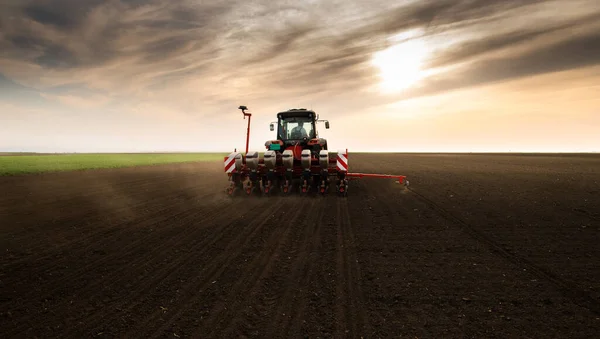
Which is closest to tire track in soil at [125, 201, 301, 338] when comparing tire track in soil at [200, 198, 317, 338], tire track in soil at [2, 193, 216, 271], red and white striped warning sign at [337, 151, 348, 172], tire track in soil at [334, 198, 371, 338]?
tire track in soil at [200, 198, 317, 338]

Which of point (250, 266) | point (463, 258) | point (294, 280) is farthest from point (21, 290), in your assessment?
point (463, 258)

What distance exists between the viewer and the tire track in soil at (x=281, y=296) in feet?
10.3

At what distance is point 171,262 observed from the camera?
16.3ft

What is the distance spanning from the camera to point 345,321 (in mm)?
3232

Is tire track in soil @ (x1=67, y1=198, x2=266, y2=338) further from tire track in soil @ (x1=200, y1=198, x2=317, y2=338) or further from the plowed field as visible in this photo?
tire track in soil @ (x1=200, y1=198, x2=317, y2=338)

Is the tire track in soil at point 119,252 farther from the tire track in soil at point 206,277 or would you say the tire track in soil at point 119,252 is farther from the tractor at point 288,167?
the tractor at point 288,167

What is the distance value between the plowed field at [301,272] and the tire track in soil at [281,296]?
0.02 metres

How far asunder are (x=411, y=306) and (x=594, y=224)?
7152 mm

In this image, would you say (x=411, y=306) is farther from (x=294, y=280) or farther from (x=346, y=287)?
(x=294, y=280)

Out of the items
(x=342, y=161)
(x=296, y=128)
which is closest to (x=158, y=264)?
(x=342, y=161)

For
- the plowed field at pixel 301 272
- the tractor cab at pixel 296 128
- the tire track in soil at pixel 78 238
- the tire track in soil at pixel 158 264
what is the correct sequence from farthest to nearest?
1. the tractor cab at pixel 296 128
2. the tire track in soil at pixel 78 238
3. the tire track in soil at pixel 158 264
4. the plowed field at pixel 301 272

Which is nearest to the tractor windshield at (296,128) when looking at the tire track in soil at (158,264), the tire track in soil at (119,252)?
the tire track in soil at (119,252)

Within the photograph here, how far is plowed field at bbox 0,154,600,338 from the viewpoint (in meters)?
3.23

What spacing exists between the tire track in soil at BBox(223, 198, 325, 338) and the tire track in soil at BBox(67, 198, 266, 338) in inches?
53.8
